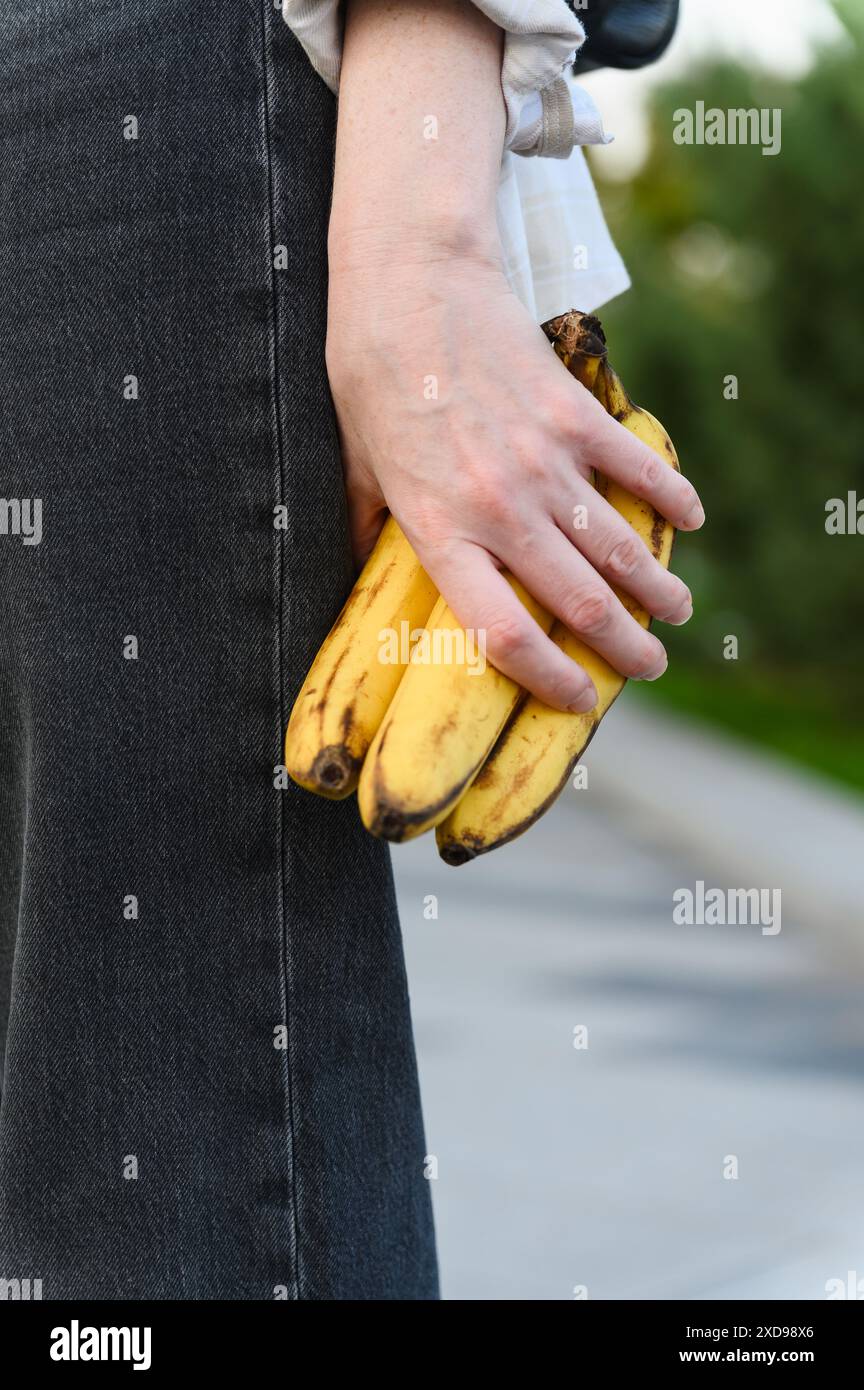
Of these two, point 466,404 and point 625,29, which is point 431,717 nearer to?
point 466,404

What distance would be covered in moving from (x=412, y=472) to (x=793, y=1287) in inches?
69.8

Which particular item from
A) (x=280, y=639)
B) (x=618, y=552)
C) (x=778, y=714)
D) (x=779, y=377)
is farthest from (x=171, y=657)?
(x=778, y=714)

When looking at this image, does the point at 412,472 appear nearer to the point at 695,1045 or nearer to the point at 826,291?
the point at 695,1045

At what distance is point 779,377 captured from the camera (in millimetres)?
7484

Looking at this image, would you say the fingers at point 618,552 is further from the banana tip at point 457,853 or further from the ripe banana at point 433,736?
the banana tip at point 457,853

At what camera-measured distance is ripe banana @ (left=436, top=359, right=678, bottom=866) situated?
3.18 feet

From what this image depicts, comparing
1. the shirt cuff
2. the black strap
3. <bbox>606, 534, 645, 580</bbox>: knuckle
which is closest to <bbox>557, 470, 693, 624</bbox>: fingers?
<bbox>606, 534, 645, 580</bbox>: knuckle

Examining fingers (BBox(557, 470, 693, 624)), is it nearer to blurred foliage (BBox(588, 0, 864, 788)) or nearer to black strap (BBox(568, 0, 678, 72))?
black strap (BBox(568, 0, 678, 72))

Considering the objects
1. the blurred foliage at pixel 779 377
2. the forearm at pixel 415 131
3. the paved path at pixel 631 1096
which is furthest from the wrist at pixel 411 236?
the blurred foliage at pixel 779 377

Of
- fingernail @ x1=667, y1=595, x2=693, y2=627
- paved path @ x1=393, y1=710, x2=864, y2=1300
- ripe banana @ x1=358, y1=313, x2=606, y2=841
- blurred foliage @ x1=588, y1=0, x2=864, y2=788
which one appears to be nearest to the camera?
ripe banana @ x1=358, y1=313, x2=606, y2=841

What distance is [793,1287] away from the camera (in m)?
2.30

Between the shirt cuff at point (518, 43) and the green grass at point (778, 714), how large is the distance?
5.38 m

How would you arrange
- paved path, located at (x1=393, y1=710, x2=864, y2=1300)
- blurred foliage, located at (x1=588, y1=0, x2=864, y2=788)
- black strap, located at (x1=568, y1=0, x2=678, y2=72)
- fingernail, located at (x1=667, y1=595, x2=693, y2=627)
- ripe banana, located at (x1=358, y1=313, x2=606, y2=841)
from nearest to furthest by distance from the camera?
ripe banana, located at (x1=358, y1=313, x2=606, y2=841)
fingernail, located at (x1=667, y1=595, x2=693, y2=627)
black strap, located at (x1=568, y1=0, x2=678, y2=72)
paved path, located at (x1=393, y1=710, x2=864, y2=1300)
blurred foliage, located at (x1=588, y1=0, x2=864, y2=788)
